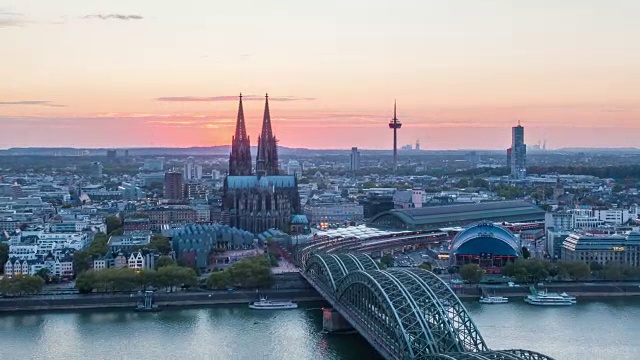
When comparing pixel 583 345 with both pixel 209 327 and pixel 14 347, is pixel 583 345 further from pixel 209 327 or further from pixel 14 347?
pixel 14 347

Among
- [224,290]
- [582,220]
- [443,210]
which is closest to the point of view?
[224,290]

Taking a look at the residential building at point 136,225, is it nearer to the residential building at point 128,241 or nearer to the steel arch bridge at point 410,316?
the residential building at point 128,241

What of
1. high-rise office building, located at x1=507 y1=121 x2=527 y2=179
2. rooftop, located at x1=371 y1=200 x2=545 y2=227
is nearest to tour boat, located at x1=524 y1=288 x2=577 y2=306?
rooftop, located at x1=371 y1=200 x2=545 y2=227

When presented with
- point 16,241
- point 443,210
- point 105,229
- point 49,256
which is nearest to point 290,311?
point 49,256

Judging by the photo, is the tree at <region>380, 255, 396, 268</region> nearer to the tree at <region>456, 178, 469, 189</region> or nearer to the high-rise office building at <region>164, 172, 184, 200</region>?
the high-rise office building at <region>164, 172, 184, 200</region>

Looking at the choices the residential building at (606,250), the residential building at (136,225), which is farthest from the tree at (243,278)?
the residential building at (136,225)

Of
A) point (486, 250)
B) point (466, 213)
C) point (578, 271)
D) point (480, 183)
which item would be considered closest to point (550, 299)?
point (578, 271)
